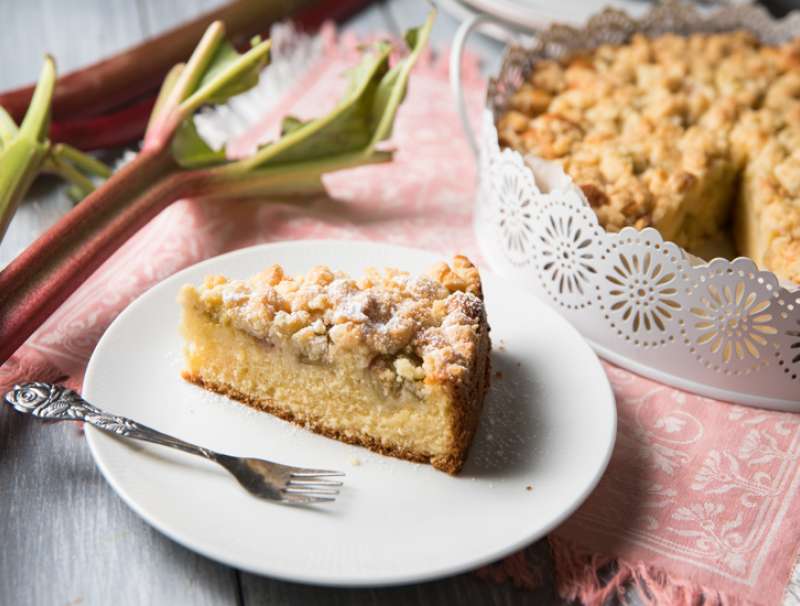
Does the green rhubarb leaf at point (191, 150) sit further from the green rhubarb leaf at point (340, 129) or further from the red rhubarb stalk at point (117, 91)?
the red rhubarb stalk at point (117, 91)

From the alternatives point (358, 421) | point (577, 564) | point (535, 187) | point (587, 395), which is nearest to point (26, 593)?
point (358, 421)

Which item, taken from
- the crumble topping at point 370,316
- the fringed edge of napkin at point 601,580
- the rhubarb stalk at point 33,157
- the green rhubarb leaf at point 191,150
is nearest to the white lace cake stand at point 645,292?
the crumble topping at point 370,316

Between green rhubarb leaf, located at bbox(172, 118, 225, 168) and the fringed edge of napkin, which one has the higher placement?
green rhubarb leaf, located at bbox(172, 118, 225, 168)

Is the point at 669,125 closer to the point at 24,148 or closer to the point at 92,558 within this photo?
the point at 24,148

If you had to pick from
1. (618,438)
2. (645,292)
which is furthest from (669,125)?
(618,438)

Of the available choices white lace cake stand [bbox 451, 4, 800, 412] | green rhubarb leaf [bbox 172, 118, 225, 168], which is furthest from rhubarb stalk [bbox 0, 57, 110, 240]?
white lace cake stand [bbox 451, 4, 800, 412]

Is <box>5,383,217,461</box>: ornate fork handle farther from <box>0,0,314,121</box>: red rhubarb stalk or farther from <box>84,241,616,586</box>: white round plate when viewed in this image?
<box>0,0,314,121</box>: red rhubarb stalk

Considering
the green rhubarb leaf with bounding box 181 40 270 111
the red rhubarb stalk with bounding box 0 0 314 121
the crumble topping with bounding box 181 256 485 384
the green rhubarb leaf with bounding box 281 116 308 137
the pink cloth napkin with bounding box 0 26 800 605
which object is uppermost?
the green rhubarb leaf with bounding box 181 40 270 111

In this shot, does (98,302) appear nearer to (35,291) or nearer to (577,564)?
(35,291)

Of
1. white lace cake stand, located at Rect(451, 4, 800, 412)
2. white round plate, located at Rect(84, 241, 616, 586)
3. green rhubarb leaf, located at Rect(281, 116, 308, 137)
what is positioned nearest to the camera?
white round plate, located at Rect(84, 241, 616, 586)
